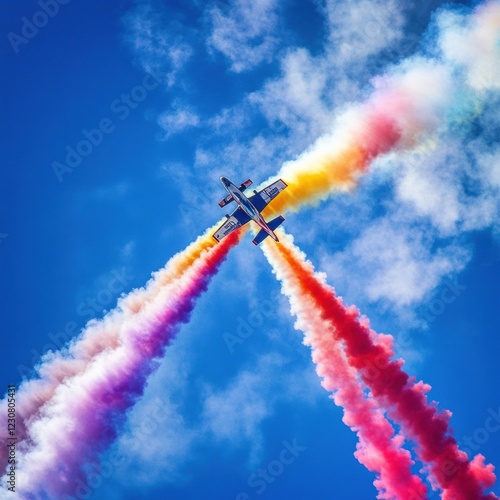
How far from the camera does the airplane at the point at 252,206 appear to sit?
194 ft

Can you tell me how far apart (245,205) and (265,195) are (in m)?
2.46

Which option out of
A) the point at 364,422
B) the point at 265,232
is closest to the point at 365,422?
the point at 364,422

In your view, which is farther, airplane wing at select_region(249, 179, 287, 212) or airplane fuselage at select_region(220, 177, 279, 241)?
airplane wing at select_region(249, 179, 287, 212)

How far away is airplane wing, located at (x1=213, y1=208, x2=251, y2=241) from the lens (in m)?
61.3

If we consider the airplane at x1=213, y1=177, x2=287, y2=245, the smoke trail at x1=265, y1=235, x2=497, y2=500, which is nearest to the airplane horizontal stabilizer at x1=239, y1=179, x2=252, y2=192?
the airplane at x1=213, y1=177, x2=287, y2=245

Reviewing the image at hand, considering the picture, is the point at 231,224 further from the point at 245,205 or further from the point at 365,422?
the point at 365,422

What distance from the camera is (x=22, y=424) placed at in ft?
177

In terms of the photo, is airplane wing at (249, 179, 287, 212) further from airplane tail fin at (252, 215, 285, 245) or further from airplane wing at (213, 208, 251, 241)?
airplane tail fin at (252, 215, 285, 245)

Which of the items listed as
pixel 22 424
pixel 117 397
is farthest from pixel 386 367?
pixel 22 424

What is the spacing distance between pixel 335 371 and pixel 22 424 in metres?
28.8

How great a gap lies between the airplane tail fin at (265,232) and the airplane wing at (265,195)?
2.20 meters

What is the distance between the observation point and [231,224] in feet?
202

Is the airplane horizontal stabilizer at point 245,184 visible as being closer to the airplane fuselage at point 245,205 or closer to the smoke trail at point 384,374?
the airplane fuselage at point 245,205

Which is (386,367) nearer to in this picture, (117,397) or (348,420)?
(348,420)
